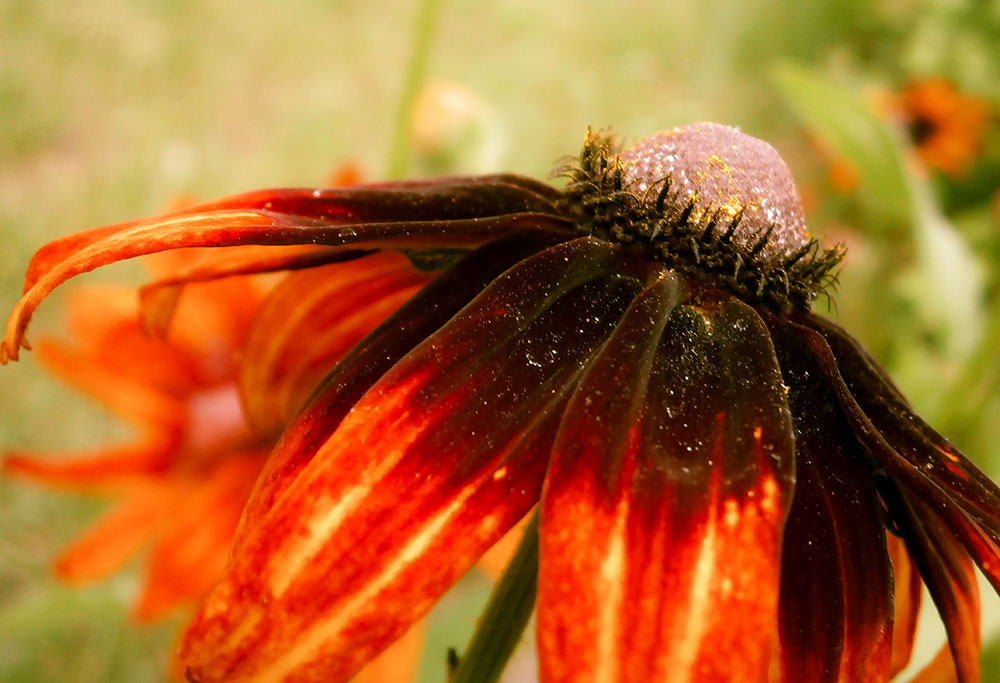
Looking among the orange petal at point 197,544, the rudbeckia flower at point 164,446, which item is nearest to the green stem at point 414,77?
the rudbeckia flower at point 164,446

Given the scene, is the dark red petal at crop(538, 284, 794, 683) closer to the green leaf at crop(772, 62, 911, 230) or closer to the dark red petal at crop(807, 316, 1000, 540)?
the dark red petal at crop(807, 316, 1000, 540)

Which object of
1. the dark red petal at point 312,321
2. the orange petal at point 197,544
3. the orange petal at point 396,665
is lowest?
the orange petal at point 396,665

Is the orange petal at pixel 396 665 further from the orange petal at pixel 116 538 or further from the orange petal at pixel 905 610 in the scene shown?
the orange petal at pixel 905 610

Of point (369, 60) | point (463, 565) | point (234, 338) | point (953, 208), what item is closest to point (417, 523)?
point (463, 565)

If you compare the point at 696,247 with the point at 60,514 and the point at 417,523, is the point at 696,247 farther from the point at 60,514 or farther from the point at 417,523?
the point at 60,514

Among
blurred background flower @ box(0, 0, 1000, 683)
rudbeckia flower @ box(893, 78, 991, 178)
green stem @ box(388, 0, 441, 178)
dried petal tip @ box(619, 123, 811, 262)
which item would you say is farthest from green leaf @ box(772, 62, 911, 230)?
rudbeckia flower @ box(893, 78, 991, 178)

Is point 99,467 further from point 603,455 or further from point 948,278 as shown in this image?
point 948,278
